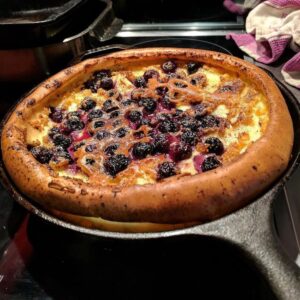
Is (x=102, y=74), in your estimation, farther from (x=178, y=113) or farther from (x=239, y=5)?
(x=239, y=5)

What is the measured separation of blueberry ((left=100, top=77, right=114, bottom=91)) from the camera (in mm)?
1865

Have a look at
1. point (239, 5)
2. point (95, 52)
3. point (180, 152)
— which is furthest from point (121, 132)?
point (239, 5)

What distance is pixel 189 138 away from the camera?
1.49 metres

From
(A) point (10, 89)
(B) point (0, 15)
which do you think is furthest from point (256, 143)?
(B) point (0, 15)

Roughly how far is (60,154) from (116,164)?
0.81 feet

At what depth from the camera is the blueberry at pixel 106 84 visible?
1.87m

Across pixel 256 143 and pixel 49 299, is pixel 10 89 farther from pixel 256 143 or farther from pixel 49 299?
pixel 256 143

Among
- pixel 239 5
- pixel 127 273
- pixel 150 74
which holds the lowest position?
pixel 127 273

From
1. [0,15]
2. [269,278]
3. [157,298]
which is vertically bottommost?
[157,298]

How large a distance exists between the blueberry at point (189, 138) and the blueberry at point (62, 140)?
44 centimetres

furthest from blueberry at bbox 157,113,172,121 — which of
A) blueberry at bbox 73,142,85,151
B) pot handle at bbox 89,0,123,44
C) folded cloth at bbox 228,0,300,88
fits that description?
pot handle at bbox 89,0,123,44

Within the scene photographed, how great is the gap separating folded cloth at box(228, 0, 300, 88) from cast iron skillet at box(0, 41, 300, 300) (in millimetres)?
887

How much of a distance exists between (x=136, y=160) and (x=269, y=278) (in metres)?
0.62

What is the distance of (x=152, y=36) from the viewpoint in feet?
8.75
